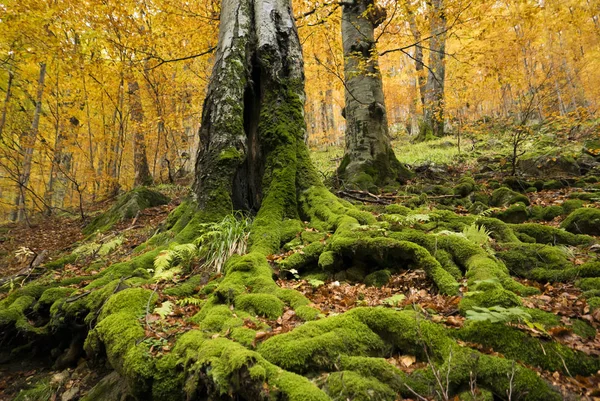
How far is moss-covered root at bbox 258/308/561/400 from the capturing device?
180 centimetres

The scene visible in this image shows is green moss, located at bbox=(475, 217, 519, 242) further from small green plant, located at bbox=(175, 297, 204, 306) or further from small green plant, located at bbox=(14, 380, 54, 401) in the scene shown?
small green plant, located at bbox=(14, 380, 54, 401)

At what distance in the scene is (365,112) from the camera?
26.3 feet

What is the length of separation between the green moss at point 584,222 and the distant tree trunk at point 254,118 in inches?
154

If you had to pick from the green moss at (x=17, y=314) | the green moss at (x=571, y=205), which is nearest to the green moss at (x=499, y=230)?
the green moss at (x=571, y=205)

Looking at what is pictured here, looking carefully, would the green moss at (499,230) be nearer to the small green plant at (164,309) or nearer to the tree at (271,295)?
the tree at (271,295)

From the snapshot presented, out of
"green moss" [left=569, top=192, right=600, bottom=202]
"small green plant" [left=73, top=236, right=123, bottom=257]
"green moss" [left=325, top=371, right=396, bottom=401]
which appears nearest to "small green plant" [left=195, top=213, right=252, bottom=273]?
"green moss" [left=325, top=371, right=396, bottom=401]

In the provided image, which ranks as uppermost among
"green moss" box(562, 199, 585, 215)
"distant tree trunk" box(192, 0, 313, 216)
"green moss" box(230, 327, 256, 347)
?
"distant tree trunk" box(192, 0, 313, 216)

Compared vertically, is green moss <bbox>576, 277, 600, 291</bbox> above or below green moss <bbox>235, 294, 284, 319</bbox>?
below

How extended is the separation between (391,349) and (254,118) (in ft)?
14.8

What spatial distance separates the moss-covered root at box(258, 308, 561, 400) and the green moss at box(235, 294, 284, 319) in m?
0.52

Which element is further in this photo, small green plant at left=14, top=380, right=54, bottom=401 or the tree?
small green plant at left=14, top=380, right=54, bottom=401

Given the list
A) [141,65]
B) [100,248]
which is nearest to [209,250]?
[100,248]

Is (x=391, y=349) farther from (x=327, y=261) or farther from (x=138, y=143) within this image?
(x=138, y=143)

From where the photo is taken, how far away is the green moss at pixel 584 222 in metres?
4.20
